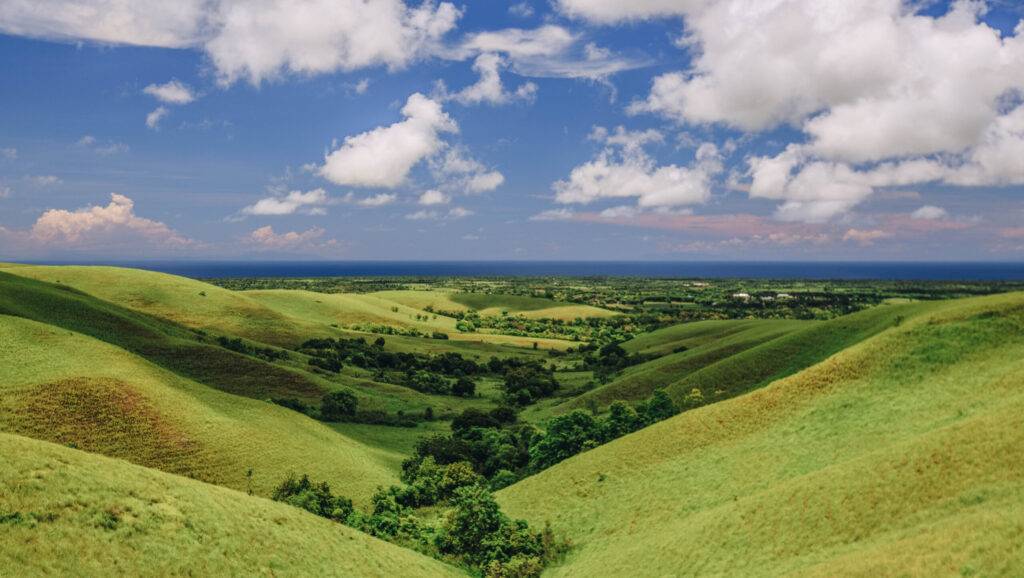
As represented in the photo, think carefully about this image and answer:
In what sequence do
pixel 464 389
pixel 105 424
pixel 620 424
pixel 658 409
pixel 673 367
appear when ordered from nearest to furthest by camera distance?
pixel 105 424 < pixel 620 424 < pixel 658 409 < pixel 673 367 < pixel 464 389

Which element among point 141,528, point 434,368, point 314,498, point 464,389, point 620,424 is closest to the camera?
point 141,528

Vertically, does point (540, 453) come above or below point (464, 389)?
above

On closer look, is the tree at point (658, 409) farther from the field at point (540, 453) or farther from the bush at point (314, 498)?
the bush at point (314, 498)

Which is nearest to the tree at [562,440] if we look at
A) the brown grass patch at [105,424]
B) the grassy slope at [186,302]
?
the brown grass patch at [105,424]

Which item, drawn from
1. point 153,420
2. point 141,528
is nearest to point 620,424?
point 153,420

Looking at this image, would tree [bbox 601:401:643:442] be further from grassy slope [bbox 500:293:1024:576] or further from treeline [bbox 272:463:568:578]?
treeline [bbox 272:463:568:578]

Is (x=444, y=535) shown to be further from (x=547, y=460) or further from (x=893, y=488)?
(x=893, y=488)

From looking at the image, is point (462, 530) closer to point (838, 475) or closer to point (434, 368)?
point (838, 475)
